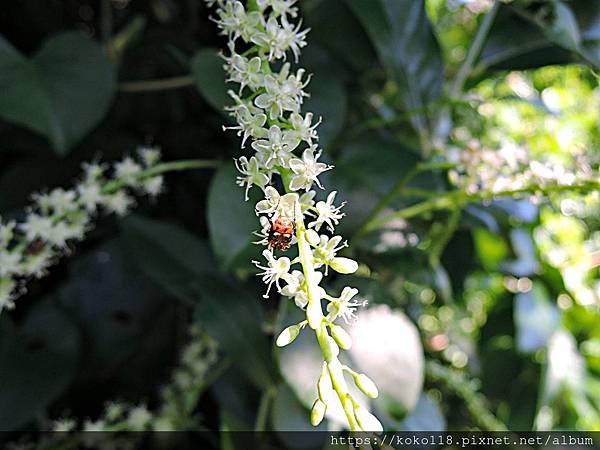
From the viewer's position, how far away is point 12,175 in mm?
670

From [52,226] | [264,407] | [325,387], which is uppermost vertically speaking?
[325,387]

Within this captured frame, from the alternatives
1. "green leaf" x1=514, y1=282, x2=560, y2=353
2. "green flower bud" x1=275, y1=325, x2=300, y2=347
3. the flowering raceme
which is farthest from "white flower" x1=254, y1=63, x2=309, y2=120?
"green leaf" x1=514, y1=282, x2=560, y2=353

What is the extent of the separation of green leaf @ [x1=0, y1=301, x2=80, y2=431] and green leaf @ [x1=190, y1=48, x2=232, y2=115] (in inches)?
11.7

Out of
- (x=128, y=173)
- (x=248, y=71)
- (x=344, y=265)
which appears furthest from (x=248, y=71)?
(x=128, y=173)

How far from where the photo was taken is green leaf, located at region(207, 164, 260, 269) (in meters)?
0.48

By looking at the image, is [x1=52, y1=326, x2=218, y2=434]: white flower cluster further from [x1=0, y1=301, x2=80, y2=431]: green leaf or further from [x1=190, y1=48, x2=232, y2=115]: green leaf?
[x1=190, y1=48, x2=232, y2=115]: green leaf

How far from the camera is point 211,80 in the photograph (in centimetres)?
54

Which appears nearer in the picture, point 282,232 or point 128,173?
point 282,232

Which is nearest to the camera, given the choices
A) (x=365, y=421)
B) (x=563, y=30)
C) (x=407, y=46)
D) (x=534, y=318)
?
(x=365, y=421)

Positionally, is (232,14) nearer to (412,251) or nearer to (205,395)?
(412,251)

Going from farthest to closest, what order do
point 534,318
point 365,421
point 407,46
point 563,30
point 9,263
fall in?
point 534,318, point 407,46, point 563,30, point 9,263, point 365,421

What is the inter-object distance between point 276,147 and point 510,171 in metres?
0.29

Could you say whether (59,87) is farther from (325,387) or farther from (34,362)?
(325,387)

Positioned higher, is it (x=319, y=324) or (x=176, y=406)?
(x=319, y=324)
